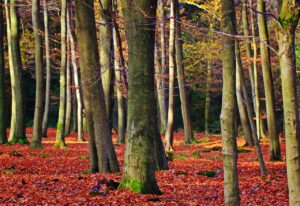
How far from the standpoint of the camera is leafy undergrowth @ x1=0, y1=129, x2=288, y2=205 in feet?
30.6

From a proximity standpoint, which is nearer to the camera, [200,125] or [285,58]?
[285,58]

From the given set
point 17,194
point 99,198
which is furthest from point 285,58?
point 17,194

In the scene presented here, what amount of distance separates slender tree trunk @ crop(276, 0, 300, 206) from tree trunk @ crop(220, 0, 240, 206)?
1115 millimetres

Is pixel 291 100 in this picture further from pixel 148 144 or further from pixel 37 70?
pixel 37 70

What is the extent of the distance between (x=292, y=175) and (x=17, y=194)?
16.6 ft

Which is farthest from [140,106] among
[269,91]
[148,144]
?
[269,91]

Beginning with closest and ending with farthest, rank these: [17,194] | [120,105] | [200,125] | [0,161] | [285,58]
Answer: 1. [285,58]
2. [17,194]
3. [0,161]
4. [120,105]
5. [200,125]

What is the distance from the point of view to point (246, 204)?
10.1 metres

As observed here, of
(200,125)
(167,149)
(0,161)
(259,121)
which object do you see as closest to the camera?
(0,161)

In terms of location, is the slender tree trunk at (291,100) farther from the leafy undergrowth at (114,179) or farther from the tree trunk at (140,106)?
the tree trunk at (140,106)

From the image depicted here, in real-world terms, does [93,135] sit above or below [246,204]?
above

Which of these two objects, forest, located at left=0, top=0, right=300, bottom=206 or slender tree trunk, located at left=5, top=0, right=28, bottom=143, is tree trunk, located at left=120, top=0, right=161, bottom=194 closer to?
forest, located at left=0, top=0, right=300, bottom=206

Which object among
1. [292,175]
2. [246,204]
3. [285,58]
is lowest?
[246,204]

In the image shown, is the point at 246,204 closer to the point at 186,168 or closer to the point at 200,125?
the point at 186,168
